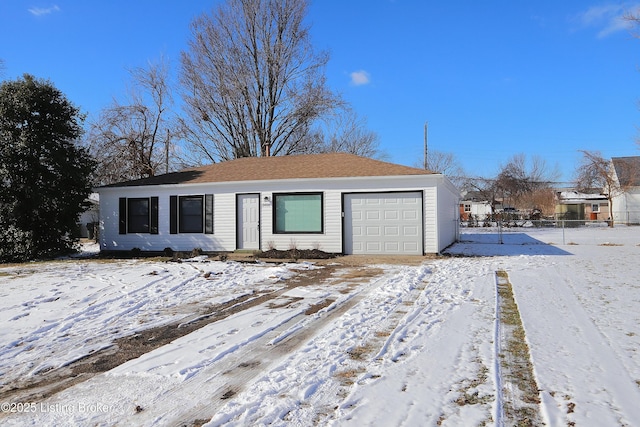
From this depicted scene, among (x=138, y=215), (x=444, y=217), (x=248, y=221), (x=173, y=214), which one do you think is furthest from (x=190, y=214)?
(x=444, y=217)

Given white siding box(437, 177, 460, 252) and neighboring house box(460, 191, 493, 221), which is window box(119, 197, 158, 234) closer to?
white siding box(437, 177, 460, 252)

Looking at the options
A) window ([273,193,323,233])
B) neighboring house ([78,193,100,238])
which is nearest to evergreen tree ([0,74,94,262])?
window ([273,193,323,233])

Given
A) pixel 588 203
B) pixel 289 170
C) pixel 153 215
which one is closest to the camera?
pixel 289 170

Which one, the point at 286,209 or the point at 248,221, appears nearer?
the point at 286,209

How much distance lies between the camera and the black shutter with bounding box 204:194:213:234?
14375 millimetres

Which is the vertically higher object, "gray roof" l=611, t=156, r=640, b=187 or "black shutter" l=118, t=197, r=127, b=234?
"gray roof" l=611, t=156, r=640, b=187

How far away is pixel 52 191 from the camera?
44.3 ft

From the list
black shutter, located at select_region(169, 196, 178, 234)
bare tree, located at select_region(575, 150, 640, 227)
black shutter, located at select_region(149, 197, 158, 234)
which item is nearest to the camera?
black shutter, located at select_region(169, 196, 178, 234)

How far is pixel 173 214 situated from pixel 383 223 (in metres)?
7.57

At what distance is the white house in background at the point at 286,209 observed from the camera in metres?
12.8

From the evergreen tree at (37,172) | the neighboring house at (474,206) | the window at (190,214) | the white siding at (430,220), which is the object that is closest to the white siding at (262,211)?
the white siding at (430,220)

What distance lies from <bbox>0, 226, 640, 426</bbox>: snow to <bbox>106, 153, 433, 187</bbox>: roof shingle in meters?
5.69

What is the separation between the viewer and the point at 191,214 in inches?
578

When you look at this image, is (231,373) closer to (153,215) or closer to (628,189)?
(153,215)
